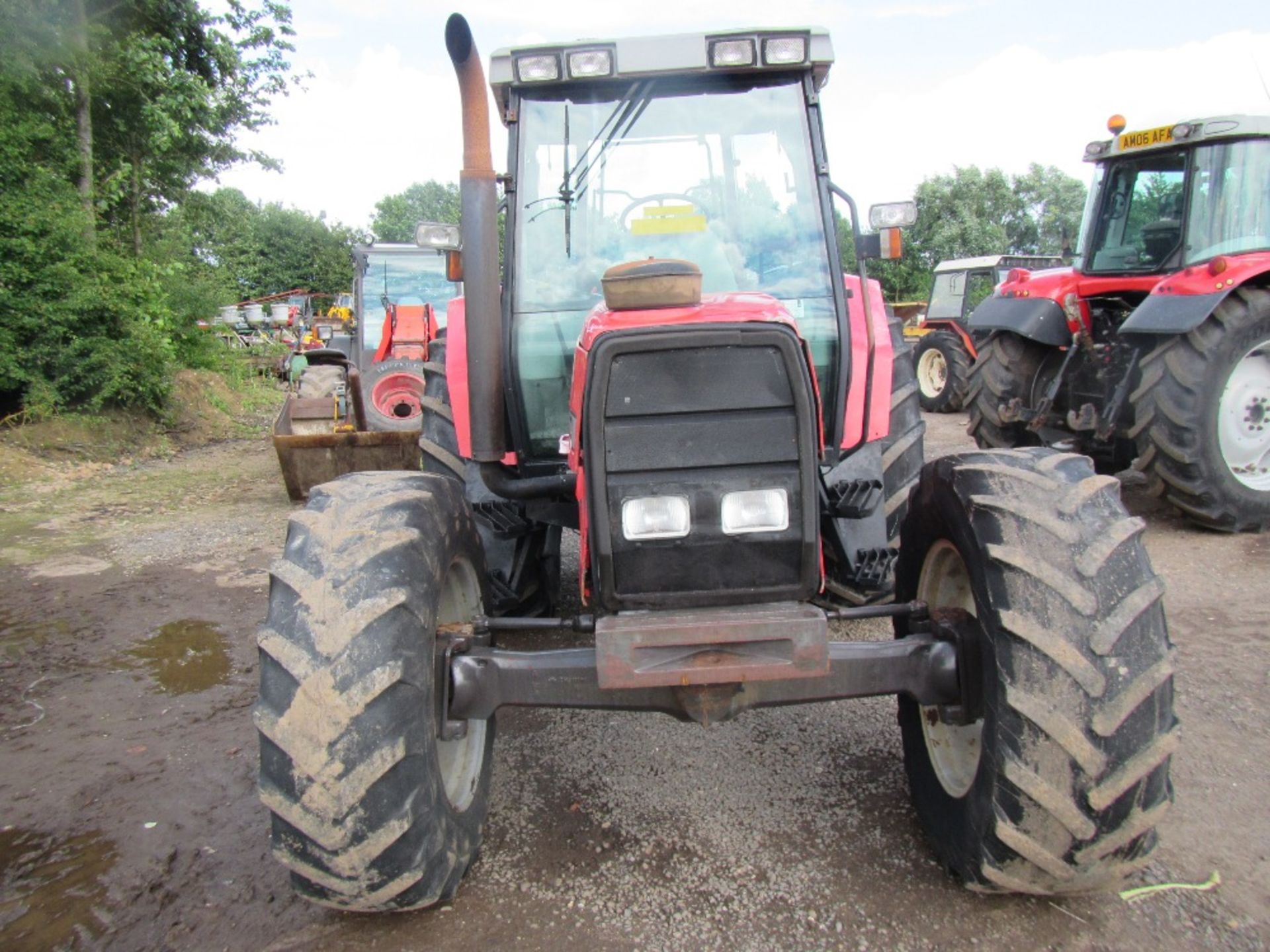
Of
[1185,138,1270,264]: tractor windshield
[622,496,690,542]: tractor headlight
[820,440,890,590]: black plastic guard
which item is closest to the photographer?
[622,496,690,542]: tractor headlight

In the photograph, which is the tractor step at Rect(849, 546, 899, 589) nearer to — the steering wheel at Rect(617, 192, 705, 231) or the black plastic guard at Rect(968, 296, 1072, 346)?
the steering wheel at Rect(617, 192, 705, 231)

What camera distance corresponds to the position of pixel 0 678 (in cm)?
429

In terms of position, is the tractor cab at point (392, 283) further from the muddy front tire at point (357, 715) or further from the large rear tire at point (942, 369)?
the muddy front tire at point (357, 715)

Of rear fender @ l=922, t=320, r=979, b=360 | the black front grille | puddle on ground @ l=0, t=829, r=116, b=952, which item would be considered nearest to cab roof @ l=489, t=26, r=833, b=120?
the black front grille

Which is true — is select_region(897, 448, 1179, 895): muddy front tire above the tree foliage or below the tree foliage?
below

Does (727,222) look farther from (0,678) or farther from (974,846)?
(0,678)

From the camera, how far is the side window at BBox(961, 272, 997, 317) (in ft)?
42.0

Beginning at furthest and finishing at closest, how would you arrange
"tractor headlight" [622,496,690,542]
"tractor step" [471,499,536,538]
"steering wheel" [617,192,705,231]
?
1. "tractor step" [471,499,536,538]
2. "steering wheel" [617,192,705,231]
3. "tractor headlight" [622,496,690,542]

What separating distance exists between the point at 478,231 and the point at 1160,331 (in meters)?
4.73

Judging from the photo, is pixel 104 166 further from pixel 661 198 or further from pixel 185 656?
pixel 661 198

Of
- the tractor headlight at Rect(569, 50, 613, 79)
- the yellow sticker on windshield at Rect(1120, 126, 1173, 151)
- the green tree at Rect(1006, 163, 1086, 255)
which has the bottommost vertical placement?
the tractor headlight at Rect(569, 50, 613, 79)

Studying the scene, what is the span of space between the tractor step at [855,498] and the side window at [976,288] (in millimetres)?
10060

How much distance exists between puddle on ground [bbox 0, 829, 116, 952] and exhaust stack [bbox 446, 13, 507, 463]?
1.73 metres

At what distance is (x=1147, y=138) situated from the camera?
6496 mm
